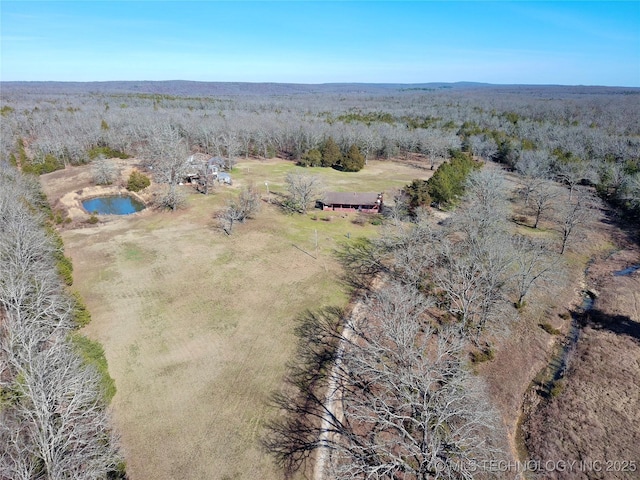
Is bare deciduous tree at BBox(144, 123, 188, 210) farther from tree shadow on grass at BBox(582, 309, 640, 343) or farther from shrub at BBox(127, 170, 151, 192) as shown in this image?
tree shadow on grass at BBox(582, 309, 640, 343)

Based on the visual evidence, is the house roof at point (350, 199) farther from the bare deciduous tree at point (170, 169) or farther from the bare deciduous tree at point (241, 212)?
the bare deciduous tree at point (170, 169)

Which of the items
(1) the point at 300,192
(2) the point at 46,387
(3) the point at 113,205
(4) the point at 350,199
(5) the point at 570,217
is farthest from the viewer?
(3) the point at 113,205

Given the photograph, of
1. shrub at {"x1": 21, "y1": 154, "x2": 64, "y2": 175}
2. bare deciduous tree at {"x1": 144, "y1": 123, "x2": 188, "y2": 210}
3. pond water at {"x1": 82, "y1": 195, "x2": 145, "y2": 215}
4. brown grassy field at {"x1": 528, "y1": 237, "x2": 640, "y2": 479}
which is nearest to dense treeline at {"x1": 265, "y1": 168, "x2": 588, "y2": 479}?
brown grassy field at {"x1": 528, "y1": 237, "x2": 640, "y2": 479}

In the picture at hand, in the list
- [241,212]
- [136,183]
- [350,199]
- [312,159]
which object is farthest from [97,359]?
[312,159]

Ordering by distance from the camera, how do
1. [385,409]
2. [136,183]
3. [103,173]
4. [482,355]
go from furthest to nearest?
[103,173] < [136,183] < [482,355] < [385,409]

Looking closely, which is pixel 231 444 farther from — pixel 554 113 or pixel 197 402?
pixel 554 113

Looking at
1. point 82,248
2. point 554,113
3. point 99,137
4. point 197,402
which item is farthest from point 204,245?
point 554,113

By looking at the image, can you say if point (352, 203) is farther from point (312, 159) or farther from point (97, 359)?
point (97, 359)

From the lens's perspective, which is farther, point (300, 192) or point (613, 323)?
point (300, 192)

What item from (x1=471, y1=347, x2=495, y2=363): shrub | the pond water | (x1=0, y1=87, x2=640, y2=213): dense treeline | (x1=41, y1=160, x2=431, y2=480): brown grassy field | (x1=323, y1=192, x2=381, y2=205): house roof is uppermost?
(x1=0, y1=87, x2=640, y2=213): dense treeline
